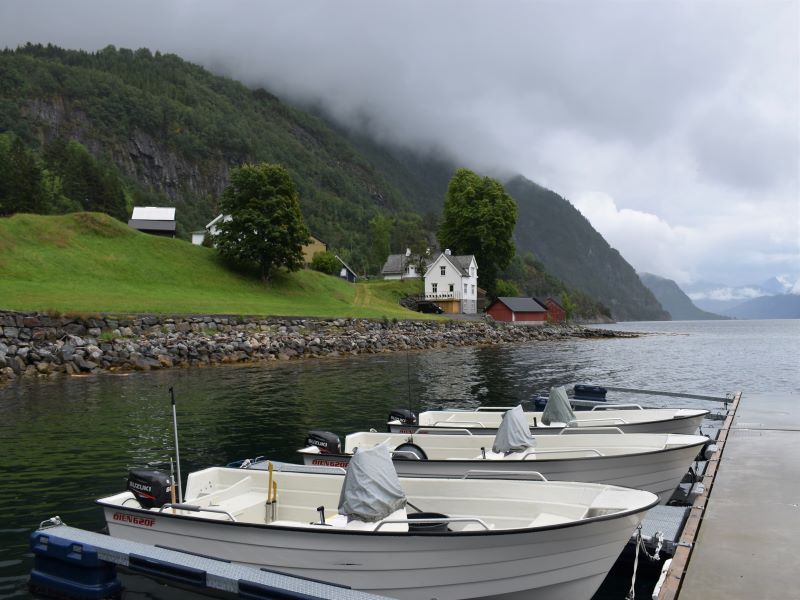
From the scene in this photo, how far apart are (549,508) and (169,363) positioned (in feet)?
125

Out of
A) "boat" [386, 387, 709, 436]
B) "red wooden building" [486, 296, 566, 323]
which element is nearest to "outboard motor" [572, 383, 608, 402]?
"boat" [386, 387, 709, 436]

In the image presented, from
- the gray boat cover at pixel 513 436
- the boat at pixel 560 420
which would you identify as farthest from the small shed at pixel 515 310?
the gray boat cover at pixel 513 436

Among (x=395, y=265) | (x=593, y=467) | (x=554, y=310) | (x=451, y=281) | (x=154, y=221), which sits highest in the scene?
(x=154, y=221)

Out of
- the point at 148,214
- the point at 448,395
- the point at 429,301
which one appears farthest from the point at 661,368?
the point at 148,214

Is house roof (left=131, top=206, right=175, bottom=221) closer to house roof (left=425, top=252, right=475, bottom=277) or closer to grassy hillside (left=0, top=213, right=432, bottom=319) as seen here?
grassy hillside (left=0, top=213, right=432, bottom=319)

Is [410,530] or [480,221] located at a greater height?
[480,221]

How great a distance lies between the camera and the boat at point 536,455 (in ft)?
41.5

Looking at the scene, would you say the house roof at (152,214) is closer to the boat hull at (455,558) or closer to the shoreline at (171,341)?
the shoreline at (171,341)

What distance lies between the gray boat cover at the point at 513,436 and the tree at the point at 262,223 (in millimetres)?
62616

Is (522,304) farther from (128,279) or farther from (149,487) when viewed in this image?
(149,487)

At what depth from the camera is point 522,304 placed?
4373 inches

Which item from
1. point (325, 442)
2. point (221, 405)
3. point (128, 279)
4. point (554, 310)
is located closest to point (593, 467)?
point (325, 442)

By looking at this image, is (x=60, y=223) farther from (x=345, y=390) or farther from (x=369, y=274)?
(x=369, y=274)

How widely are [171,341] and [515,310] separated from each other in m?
72.0
